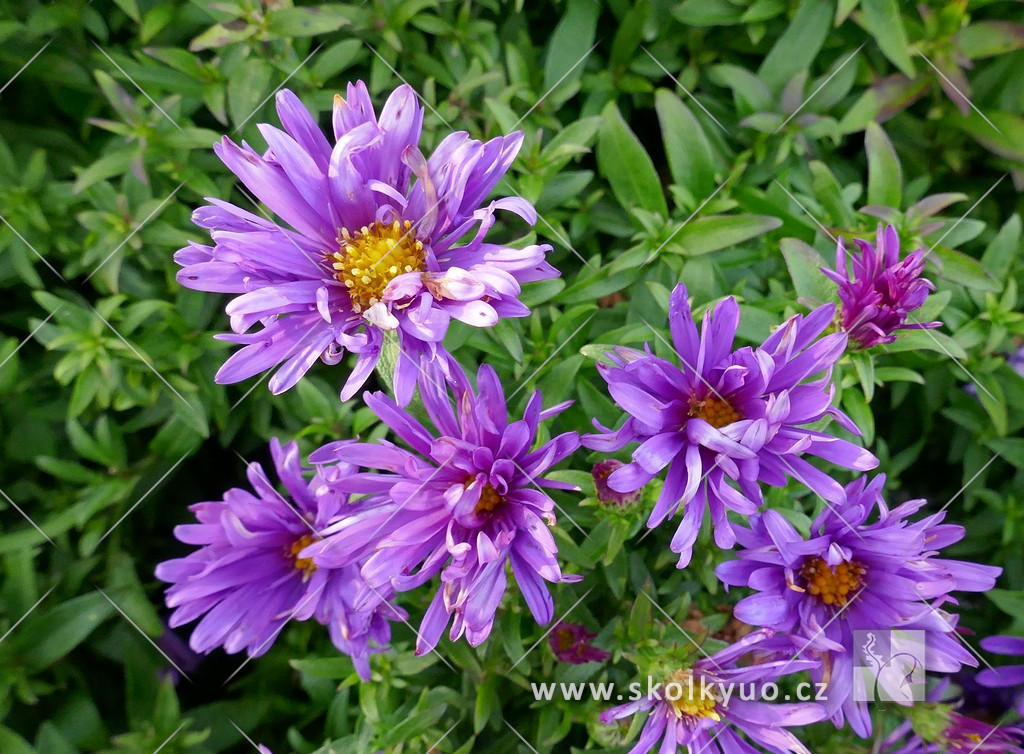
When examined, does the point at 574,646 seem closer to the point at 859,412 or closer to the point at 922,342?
the point at 859,412

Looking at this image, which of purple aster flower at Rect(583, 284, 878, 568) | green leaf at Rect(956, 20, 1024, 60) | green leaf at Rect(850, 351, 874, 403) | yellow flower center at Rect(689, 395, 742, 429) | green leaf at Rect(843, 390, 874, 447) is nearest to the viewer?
purple aster flower at Rect(583, 284, 878, 568)

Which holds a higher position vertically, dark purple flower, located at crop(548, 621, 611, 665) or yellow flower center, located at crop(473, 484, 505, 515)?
yellow flower center, located at crop(473, 484, 505, 515)

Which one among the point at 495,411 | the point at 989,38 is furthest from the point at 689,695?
the point at 989,38

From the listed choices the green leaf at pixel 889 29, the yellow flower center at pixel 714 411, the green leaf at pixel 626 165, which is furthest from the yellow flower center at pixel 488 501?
the green leaf at pixel 889 29

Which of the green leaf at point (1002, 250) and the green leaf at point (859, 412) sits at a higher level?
the green leaf at point (859, 412)

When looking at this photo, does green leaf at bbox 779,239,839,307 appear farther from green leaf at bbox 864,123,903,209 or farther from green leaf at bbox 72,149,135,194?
green leaf at bbox 72,149,135,194

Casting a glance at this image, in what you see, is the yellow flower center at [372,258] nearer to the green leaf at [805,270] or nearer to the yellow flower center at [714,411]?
the yellow flower center at [714,411]

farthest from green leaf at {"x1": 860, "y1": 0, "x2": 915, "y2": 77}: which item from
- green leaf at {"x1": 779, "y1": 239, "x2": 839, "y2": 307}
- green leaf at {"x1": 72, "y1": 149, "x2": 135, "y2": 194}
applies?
green leaf at {"x1": 72, "y1": 149, "x2": 135, "y2": 194}
